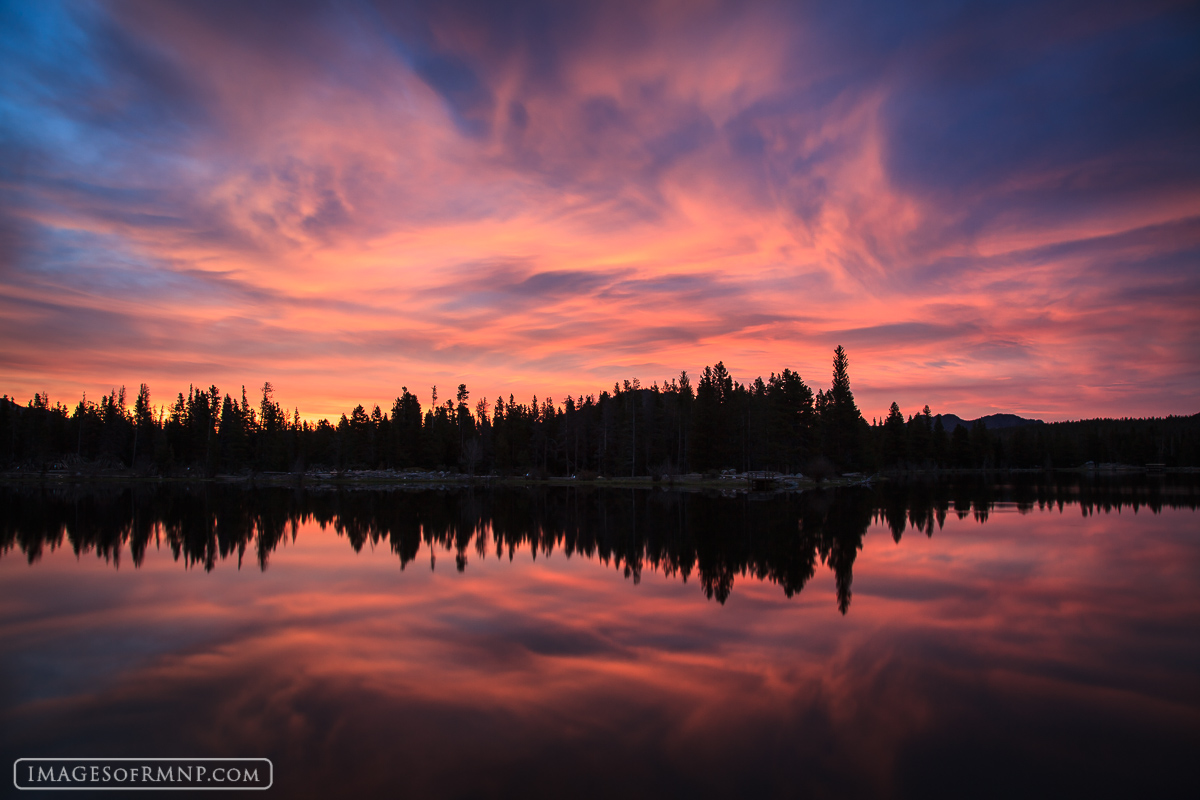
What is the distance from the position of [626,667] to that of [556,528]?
19481mm

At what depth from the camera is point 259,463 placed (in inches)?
4252

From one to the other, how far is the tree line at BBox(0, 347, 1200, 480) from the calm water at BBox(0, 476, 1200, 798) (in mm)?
58260

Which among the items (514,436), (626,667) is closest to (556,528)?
(626,667)

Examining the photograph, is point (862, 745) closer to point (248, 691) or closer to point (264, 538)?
point (248, 691)

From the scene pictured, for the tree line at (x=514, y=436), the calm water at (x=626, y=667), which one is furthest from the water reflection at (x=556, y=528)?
the tree line at (x=514, y=436)

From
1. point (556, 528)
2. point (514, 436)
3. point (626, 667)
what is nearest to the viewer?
point (626, 667)

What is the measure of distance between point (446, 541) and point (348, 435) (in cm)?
10016

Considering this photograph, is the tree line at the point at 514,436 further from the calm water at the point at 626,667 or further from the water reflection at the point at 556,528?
the calm water at the point at 626,667

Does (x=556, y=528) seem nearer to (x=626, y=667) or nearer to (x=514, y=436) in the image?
(x=626, y=667)

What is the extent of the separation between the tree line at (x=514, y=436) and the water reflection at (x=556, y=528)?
34972 mm

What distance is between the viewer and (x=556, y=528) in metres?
28.9

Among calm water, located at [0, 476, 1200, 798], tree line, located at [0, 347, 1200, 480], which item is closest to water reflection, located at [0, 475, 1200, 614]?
calm water, located at [0, 476, 1200, 798]

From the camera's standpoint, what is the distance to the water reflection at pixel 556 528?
1950 cm

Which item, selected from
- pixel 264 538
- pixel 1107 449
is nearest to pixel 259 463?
pixel 264 538
